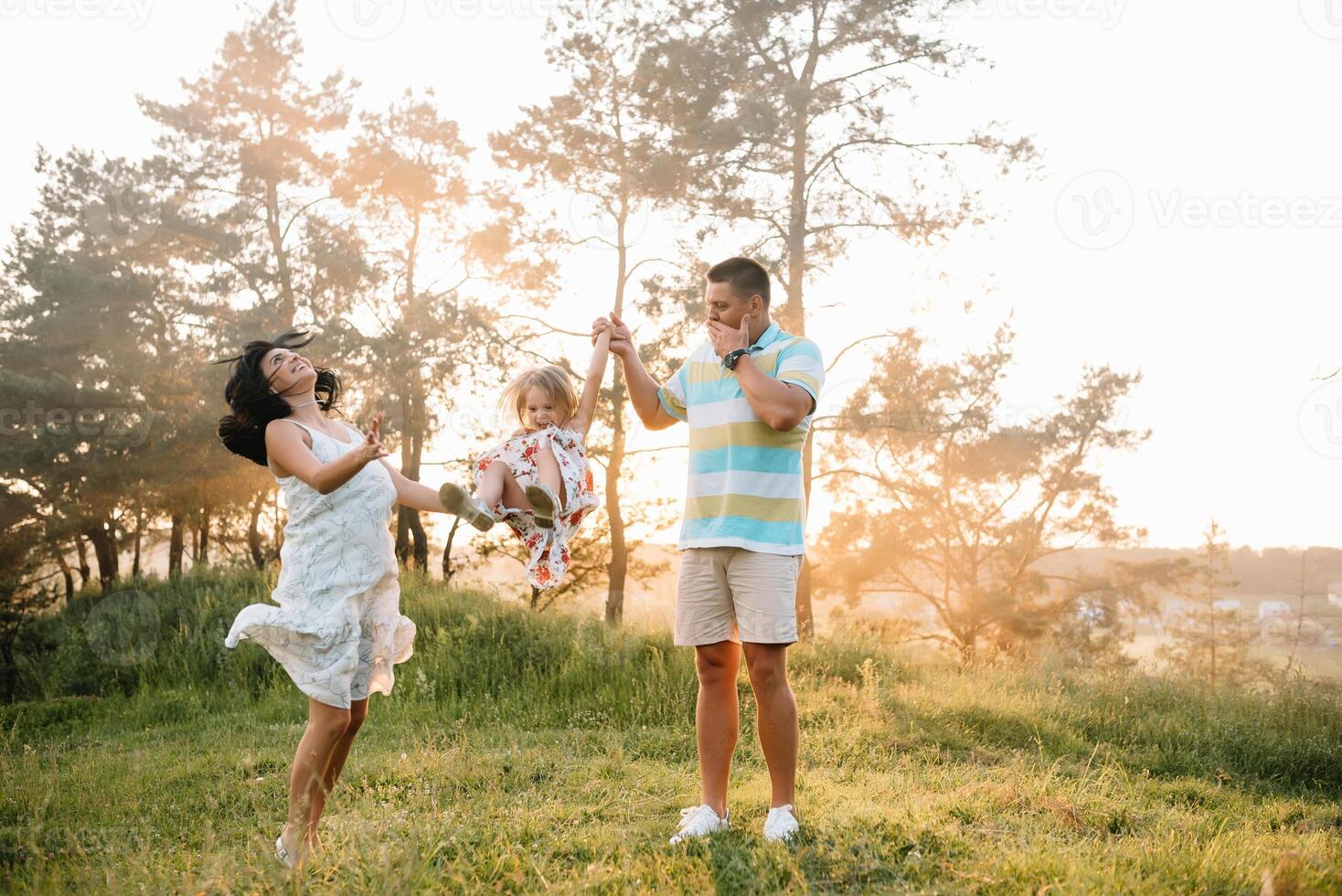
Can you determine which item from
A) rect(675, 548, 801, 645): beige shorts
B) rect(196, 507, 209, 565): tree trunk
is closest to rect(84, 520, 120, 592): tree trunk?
rect(196, 507, 209, 565): tree trunk

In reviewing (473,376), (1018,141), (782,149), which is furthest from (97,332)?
(1018,141)

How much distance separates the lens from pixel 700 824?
11.9 ft

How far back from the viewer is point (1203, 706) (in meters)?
7.09

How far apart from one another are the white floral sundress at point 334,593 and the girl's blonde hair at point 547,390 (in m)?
0.76

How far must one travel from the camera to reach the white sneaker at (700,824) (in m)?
3.57

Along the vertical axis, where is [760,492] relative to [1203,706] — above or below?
above

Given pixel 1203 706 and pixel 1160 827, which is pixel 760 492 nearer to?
pixel 1160 827

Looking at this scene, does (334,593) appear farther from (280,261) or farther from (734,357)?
(280,261)

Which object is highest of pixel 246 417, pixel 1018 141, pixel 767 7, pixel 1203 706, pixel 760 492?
pixel 767 7

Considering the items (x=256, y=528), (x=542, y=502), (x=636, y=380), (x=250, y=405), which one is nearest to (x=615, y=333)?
(x=636, y=380)

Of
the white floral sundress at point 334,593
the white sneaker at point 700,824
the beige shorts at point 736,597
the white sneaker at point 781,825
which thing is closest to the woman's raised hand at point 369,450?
the white floral sundress at point 334,593

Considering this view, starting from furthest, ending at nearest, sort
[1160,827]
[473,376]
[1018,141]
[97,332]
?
[97,332] → [473,376] → [1018,141] → [1160,827]

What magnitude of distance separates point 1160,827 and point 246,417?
413 centimetres

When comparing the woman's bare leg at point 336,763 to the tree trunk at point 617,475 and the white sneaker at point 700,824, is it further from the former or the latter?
the tree trunk at point 617,475
